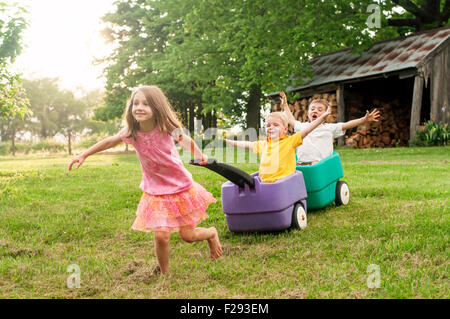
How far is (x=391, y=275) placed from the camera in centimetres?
257

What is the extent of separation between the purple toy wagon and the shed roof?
9.49m

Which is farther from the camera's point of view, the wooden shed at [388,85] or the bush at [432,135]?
the wooden shed at [388,85]

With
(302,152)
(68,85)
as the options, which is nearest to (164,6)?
(302,152)

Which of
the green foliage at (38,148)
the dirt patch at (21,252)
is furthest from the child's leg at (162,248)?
the green foliage at (38,148)

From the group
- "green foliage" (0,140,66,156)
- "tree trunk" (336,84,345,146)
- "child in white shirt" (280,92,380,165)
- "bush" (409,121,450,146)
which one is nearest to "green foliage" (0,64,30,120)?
"child in white shirt" (280,92,380,165)

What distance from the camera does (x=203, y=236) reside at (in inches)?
121

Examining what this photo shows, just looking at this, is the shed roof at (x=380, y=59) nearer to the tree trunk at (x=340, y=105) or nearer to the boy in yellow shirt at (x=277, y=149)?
the tree trunk at (x=340, y=105)

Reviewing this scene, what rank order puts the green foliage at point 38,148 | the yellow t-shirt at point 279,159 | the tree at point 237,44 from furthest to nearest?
the green foliage at point 38,148 → the tree at point 237,44 → the yellow t-shirt at point 279,159

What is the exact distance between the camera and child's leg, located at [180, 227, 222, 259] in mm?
3050

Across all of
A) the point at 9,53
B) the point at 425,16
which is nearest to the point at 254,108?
the point at 425,16

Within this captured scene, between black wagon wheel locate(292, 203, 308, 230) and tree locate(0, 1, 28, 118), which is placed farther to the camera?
tree locate(0, 1, 28, 118)

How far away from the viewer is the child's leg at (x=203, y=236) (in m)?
3.05

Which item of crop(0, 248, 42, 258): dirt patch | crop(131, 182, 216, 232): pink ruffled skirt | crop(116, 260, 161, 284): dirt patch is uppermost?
crop(131, 182, 216, 232): pink ruffled skirt

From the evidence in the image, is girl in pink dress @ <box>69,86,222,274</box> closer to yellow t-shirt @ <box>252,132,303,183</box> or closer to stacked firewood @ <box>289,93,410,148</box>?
yellow t-shirt @ <box>252,132,303,183</box>
